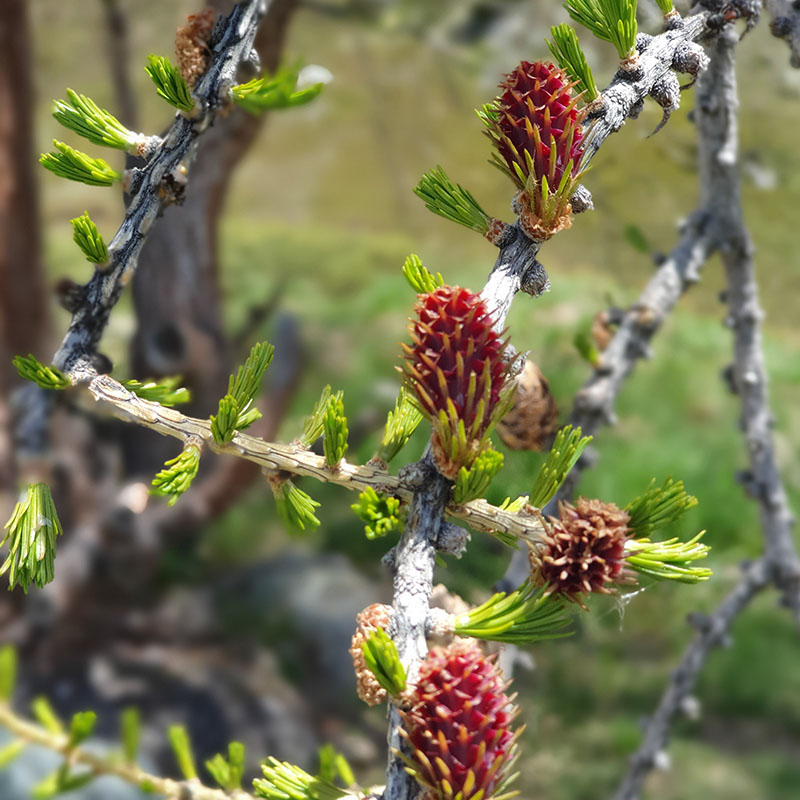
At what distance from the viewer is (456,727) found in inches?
6.7

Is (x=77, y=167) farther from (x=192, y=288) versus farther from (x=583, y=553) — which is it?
(x=192, y=288)

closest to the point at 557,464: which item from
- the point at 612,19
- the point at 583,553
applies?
the point at 583,553

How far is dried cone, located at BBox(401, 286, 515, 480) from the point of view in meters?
0.18

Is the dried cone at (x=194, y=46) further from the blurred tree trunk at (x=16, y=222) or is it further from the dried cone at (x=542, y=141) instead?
the blurred tree trunk at (x=16, y=222)

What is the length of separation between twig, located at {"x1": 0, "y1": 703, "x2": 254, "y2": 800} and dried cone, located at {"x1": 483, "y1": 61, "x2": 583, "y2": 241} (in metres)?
0.18

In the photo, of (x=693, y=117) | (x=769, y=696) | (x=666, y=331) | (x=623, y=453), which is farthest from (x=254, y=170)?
(x=693, y=117)

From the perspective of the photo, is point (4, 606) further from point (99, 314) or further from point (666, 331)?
point (666, 331)

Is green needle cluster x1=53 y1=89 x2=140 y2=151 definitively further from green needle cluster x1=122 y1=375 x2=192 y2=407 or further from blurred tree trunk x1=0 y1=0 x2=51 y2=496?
blurred tree trunk x1=0 y1=0 x2=51 y2=496

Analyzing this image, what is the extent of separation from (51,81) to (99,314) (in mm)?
1686

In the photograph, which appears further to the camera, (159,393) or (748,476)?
(748,476)

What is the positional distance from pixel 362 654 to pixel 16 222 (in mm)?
833

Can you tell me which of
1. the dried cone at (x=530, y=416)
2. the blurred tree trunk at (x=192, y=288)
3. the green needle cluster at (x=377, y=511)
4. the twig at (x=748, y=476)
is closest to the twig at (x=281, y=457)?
the green needle cluster at (x=377, y=511)

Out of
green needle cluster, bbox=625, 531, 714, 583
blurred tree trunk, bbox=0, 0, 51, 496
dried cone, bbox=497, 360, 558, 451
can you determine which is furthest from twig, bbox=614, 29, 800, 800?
blurred tree trunk, bbox=0, 0, 51, 496

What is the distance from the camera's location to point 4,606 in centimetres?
89
